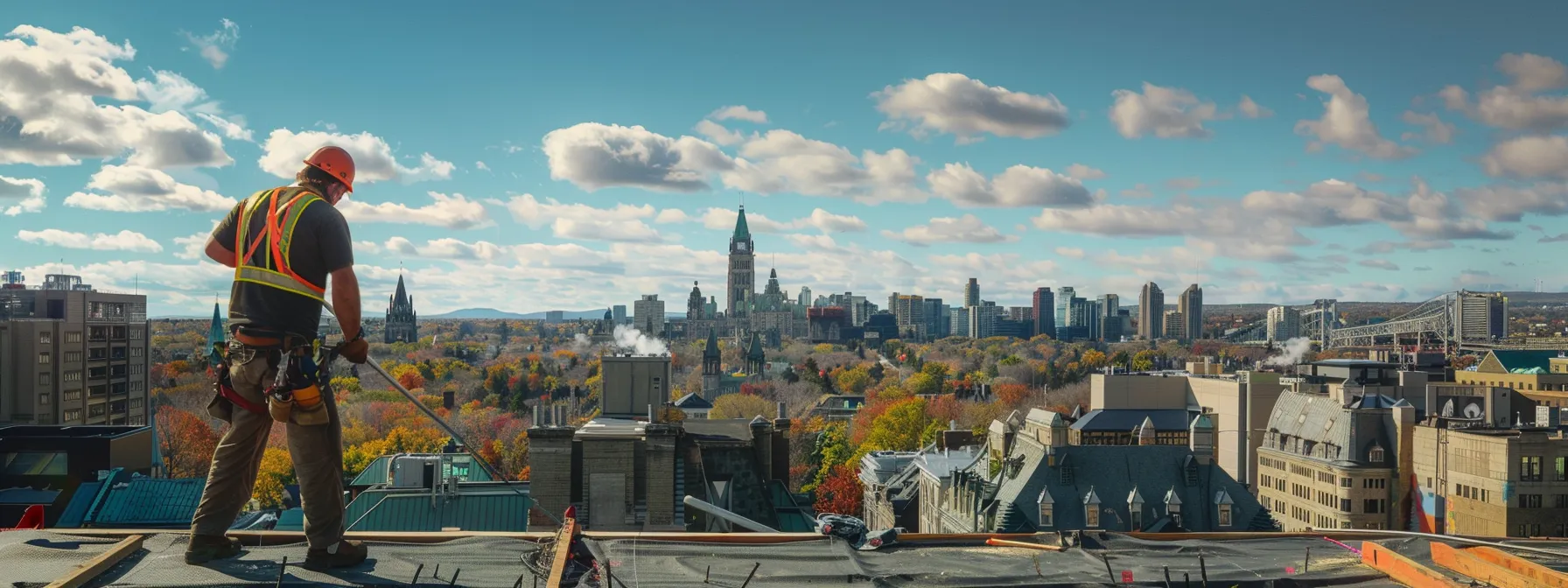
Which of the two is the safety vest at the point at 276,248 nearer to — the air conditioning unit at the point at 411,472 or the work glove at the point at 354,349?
the work glove at the point at 354,349

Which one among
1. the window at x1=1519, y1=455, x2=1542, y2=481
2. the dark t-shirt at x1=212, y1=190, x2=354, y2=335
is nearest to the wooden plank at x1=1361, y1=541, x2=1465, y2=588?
the dark t-shirt at x1=212, y1=190, x2=354, y2=335

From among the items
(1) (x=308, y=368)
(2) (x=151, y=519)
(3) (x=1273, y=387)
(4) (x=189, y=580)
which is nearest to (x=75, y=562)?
(4) (x=189, y=580)

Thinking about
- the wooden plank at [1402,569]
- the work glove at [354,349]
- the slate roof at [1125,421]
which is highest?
the work glove at [354,349]

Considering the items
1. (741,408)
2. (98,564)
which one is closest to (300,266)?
(98,564)

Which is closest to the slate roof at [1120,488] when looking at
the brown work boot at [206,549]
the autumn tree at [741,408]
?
the brown work boot at [206,549]

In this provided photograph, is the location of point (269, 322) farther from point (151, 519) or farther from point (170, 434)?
point (170, 434)
